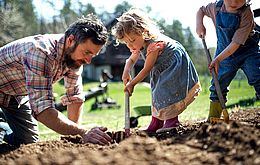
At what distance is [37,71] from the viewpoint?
298 centimetres

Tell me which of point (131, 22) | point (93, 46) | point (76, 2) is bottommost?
point (93, 46)

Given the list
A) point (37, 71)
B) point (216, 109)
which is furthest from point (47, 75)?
point (216, 109)

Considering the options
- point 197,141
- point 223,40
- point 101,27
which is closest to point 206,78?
point 223,40

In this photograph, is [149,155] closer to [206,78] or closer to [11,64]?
[11,64]

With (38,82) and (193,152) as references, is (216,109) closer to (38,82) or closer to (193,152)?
(38,82)

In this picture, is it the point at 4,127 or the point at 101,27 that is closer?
the point at 101,27

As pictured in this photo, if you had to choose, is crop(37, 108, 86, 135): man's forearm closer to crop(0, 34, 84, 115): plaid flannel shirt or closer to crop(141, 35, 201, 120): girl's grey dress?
crop(0, 34, 84, 115): plaid flannel shirt

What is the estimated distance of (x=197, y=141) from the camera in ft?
6.13

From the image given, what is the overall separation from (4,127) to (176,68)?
185cm

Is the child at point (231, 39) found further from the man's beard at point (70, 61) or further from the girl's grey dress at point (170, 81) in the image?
the man's beard at point (70, 61)

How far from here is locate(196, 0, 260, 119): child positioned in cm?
368

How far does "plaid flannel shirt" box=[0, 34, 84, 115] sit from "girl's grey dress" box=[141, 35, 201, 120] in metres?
0.73

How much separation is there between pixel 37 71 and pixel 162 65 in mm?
1269


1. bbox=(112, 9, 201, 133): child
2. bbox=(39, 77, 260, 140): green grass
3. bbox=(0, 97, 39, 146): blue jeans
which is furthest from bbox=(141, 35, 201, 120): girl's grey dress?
bbox=(39, 77, 260, 140): green grass
